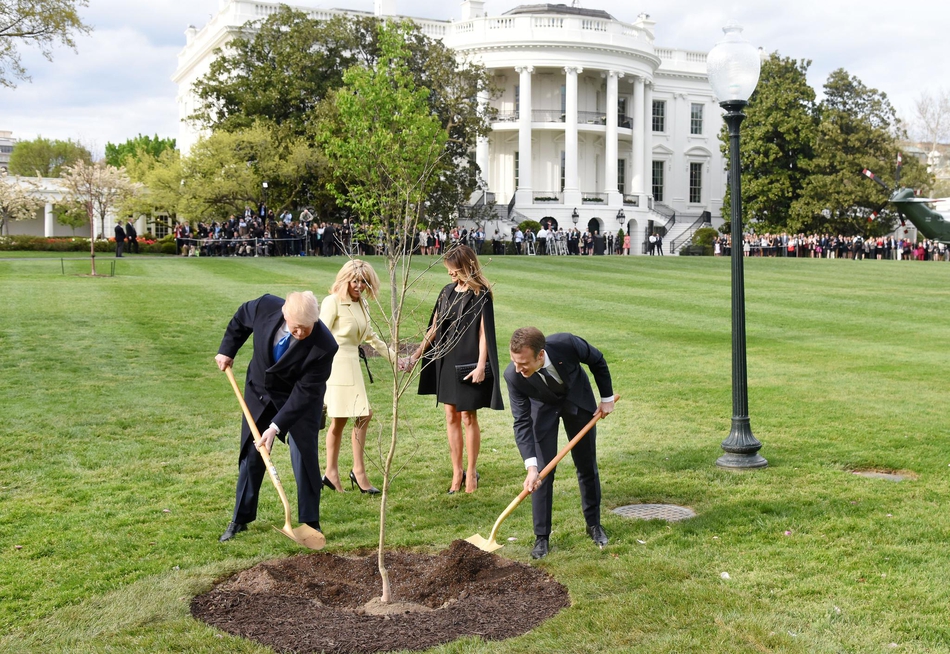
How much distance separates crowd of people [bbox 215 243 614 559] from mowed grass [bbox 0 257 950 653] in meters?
0.39

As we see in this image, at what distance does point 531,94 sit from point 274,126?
21.3 metres

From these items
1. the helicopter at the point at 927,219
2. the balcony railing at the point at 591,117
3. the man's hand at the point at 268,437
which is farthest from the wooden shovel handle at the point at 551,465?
the balcony railing at the point at 591,117

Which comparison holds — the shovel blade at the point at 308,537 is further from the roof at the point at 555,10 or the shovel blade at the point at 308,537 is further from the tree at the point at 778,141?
the roof at the point at 555,10

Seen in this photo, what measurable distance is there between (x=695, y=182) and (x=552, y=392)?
64777mm

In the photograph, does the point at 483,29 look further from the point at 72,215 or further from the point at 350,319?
the point at 350,319

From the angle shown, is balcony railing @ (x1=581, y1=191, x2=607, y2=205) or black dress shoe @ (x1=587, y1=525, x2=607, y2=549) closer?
black dress shoe @ (x1=587, y1=525, x2=607, y2=549)

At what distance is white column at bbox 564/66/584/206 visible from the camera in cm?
5619

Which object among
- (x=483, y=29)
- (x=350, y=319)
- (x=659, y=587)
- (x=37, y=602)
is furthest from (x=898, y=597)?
(x=483, y=29)

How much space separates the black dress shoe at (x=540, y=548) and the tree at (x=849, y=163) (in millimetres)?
51787

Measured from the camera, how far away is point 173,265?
98.5 feet

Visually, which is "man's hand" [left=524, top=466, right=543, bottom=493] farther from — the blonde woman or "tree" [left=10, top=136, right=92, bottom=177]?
"tree" [left=10, top=136, right=92, bottom=177]

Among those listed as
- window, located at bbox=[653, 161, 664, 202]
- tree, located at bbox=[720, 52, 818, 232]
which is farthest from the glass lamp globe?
window, located at bbox=[653, 161, 664, 202]

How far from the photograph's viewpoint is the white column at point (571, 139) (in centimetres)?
5619

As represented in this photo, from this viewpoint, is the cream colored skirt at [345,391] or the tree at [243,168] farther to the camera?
the tree at [243,168]
